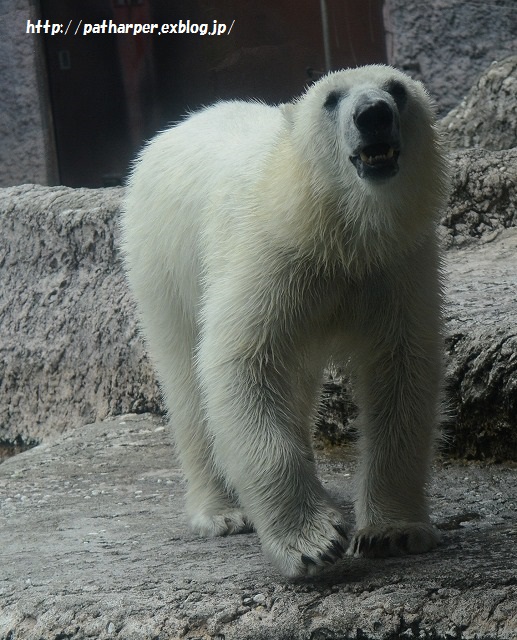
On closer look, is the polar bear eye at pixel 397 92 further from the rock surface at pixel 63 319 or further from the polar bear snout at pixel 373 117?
the rock surface at pixel 63 319

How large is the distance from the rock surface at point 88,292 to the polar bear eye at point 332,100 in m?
1.28

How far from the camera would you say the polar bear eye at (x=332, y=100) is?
237 centimetres

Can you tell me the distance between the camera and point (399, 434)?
254 centimetres

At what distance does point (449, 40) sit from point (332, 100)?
439 centimetres

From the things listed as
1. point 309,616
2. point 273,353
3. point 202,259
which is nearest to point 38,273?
point 202,259

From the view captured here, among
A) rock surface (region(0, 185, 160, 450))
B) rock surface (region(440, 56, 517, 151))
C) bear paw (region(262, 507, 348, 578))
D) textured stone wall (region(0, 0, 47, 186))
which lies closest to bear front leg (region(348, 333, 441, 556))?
bear paw (region(262, 507, 348, 578))

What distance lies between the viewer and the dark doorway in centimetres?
575

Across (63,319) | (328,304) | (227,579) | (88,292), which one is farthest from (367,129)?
(63,319)

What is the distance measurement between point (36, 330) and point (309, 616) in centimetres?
301

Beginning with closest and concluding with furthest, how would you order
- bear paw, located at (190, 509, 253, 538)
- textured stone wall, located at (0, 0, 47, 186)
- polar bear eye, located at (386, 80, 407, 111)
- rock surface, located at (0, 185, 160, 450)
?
polar bear eye, located at (386, 80, 407, 111) → bear paw, located at (190, 509, 253, 538) → rock surface, located at (0, 185, 160, 450) → textured stone wall, located at (0, 0, 47, 186)

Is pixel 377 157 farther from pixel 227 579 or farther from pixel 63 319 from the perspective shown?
pixel 63 319

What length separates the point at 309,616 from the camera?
2158mm

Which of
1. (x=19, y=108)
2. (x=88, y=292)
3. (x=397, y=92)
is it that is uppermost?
(x=19, y=108)

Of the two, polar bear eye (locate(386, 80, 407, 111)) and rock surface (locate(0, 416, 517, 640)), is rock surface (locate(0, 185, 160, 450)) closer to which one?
rock surface (locate(0, 416, 517, 640))
